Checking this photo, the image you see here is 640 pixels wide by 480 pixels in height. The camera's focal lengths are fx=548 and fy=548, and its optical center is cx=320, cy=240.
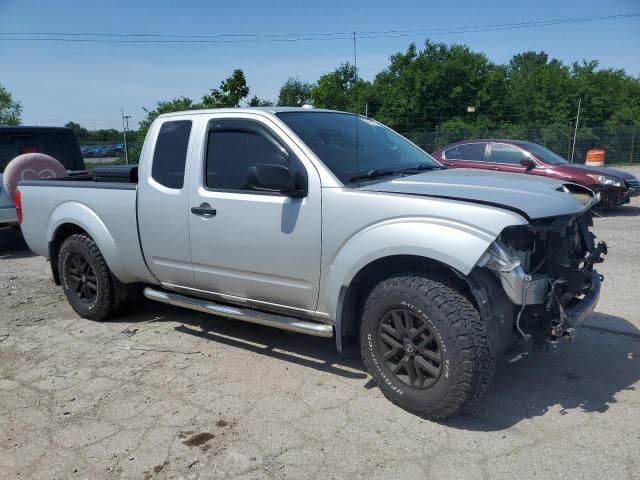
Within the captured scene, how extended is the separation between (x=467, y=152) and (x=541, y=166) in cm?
157

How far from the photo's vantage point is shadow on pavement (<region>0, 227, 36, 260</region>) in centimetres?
875

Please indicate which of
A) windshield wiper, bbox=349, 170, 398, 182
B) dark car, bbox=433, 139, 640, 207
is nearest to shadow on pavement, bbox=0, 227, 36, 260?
windshield wiper, bbox=349, 170, 398, 182

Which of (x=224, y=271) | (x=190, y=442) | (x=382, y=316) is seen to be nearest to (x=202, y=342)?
(x=224, y=271)

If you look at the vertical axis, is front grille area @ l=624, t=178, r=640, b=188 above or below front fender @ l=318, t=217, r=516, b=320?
below

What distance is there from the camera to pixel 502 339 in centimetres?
326

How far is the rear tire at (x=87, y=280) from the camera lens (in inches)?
202

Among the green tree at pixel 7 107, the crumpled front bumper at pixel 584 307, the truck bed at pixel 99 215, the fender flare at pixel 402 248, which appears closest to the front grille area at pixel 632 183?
the crumpled front bumper at pixel 584 307

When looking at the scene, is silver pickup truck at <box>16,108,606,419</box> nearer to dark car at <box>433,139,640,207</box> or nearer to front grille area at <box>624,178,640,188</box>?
dark car at <box>433,139,640,207</box>

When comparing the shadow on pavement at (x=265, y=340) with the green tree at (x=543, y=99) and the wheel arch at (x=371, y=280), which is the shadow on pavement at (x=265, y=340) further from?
the green tree at (x=543, y=99)

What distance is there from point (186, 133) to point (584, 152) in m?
26.5

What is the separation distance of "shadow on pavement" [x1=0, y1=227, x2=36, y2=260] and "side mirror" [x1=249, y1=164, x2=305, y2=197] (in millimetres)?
6636

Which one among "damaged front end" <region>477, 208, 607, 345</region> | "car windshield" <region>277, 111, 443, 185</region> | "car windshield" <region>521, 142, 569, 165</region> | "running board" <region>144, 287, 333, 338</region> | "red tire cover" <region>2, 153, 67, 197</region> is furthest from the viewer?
"car windshield" <region>521, 142, 569, 165</region>

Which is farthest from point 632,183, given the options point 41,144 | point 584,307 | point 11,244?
point 11,244

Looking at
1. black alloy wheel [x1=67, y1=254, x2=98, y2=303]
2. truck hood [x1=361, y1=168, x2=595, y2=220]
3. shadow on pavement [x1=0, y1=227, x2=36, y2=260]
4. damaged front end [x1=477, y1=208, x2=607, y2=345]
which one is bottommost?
shadow on pavement [x1=0, y1=227, x2=36, y2=260]
